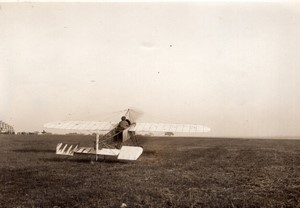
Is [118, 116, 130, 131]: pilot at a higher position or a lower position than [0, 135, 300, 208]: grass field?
higher

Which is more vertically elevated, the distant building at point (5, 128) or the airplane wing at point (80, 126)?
the airplane wing at point (80, 126)

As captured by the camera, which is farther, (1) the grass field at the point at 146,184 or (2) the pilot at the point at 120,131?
(2) the pilot at the point at 120,131

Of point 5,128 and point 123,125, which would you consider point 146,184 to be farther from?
point 5,128

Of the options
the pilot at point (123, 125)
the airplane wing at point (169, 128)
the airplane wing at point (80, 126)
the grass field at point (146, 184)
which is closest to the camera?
the grass field at point (146, 184)

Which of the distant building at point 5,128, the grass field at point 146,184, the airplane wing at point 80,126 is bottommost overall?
the grass field at point 146,184

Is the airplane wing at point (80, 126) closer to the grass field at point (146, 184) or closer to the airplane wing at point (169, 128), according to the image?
the airplane wing at point (169, 128)

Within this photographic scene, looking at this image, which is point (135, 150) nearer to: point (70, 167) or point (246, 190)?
point (70, 167)

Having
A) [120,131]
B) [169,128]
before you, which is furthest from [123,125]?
[169,128]

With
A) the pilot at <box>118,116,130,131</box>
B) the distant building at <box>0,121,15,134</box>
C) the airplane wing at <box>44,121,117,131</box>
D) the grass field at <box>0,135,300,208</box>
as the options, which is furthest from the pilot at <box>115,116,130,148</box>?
the distant building at <box>0,121,15,134</box>

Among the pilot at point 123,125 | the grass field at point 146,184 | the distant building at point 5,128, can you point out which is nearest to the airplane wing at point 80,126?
the pilot at point 123,125

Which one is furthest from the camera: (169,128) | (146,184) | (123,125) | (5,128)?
(5,128)

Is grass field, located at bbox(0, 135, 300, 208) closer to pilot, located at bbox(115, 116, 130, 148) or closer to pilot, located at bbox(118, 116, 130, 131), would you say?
pilot, located at bbox(115, 116, 130, 148)

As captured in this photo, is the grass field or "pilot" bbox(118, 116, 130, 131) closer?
the grass field
